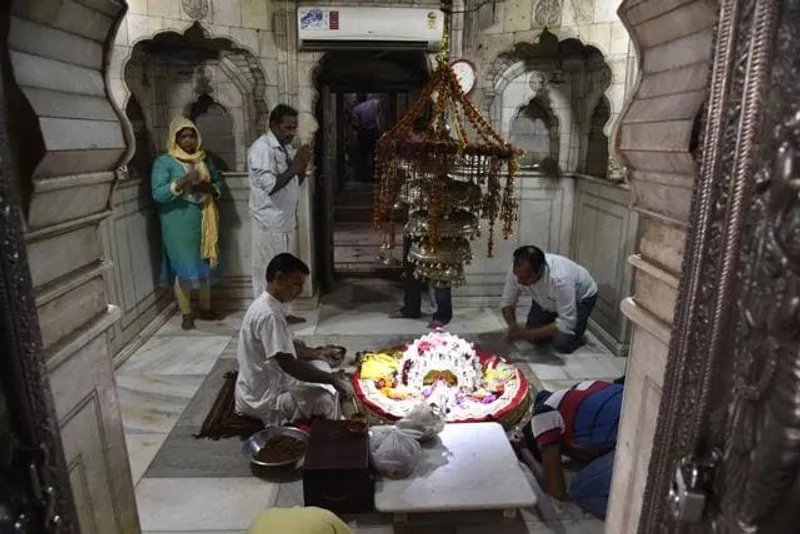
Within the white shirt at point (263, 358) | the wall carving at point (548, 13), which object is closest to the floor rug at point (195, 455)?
the white shirt at point (263, 358)

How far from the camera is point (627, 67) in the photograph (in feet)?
16.0

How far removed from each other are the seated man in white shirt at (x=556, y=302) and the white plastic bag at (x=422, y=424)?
1.78m

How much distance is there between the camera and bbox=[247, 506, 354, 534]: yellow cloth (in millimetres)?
1696

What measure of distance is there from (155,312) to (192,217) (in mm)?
1066

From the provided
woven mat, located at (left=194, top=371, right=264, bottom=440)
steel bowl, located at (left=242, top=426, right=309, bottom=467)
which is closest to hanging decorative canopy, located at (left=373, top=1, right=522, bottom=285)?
steel bowl, located at (left=242, top=426, right=309, bottom=467)

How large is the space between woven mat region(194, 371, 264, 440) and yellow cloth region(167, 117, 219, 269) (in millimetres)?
2017

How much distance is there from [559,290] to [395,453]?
2529mm

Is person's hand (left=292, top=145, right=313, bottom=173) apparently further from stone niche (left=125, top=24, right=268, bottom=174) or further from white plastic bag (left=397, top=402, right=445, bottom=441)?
white plastic bag (left=397, top=402, right=445, bottom=441)

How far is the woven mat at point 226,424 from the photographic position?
373 centimetres

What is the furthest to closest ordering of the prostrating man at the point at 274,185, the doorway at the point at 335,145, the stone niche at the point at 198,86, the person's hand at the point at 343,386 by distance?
the doorway at the point at 335,145
the stone niche at the point at 198,86
the prostrating man at the point at 274,185
the person's hand at the point at 343,386

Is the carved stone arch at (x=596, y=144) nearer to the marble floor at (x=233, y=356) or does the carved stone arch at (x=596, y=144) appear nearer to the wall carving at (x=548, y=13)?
the wall carving at (x=548, y=13)

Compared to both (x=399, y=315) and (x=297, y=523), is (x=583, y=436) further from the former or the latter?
(x=399, y=315)

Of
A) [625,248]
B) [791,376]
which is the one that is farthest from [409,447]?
[625,248]

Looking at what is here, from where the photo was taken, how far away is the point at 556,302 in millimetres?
4926
